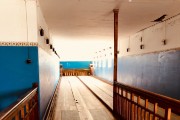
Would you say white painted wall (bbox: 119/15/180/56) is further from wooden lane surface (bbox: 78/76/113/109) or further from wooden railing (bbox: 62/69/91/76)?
wooden railing (bbox: 62/69/91/76)

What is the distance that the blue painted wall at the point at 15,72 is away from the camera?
2.78 meters

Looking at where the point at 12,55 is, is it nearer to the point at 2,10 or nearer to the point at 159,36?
the point at 2,10

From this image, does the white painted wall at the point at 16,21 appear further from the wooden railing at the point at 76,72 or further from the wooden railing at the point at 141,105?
the wooden railing at the point at 76,72

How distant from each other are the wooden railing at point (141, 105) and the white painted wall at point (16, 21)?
82.1 inches

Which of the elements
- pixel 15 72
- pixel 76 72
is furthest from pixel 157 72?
pixel 76 72

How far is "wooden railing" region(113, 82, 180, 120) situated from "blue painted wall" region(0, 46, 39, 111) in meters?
1.81

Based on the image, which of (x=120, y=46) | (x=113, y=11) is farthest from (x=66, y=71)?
(x=113, y=11)

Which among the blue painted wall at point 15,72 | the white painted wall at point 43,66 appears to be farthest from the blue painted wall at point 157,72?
the blue painted wall at point 15,72

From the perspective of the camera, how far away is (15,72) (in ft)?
9.34

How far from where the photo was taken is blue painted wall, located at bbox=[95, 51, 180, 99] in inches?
161

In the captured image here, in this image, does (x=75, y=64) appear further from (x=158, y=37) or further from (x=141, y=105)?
(x=141, y=105)

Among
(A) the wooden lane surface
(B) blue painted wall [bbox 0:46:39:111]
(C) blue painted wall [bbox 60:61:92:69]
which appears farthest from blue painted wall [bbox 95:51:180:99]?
(C) blue painted wall [bbox 60:61:92:69]

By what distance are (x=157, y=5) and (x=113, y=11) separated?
3.26ft

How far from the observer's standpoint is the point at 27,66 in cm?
288
